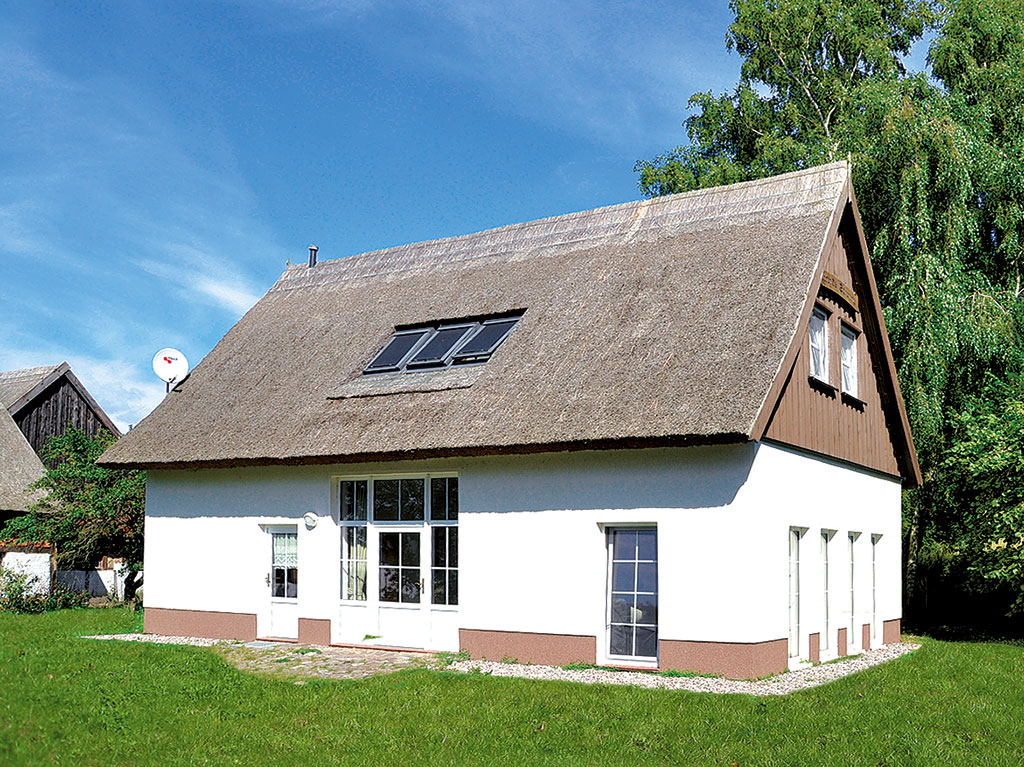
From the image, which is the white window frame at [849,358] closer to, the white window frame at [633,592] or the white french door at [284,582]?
the white window frame at [633,592]

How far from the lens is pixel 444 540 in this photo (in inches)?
589

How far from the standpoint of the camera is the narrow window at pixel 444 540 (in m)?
14.8

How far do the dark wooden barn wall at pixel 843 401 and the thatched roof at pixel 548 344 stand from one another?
94 centimetres


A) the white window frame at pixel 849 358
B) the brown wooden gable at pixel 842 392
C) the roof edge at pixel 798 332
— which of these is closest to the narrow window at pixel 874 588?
the brown wooden gable at pixel 842 392

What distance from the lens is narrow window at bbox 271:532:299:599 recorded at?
16.3 metres

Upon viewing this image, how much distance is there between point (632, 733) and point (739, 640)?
3.51 meters

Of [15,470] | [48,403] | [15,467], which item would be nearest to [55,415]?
[48,403]

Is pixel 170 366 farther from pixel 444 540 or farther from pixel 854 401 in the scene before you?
pixel 854 401

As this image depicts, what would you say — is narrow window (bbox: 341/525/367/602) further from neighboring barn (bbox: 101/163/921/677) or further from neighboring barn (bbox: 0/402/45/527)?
neighboring barn (bbox: 0/402/45/527)

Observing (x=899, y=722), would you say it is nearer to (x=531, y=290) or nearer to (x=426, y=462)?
(x=426, y=462)

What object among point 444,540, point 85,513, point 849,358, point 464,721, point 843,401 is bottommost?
point 464,721

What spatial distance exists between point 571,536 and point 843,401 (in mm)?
5150

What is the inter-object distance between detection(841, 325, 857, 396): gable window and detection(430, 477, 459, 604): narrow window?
6.42 metres

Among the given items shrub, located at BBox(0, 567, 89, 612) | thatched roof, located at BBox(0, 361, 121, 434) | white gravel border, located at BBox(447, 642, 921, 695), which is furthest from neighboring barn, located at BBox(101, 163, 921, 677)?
thatched roof, located at BBox(0, 361, 121, 434)
